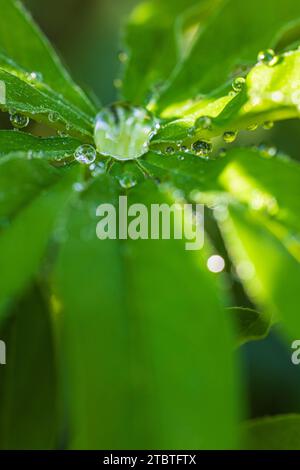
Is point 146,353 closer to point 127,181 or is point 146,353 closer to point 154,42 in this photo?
point 127,181

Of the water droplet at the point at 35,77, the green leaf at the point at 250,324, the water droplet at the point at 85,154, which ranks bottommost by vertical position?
the green leaf at the point at 250,324

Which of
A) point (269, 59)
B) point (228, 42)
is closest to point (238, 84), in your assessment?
point (269, 59)

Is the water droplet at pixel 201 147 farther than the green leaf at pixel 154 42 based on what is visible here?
No

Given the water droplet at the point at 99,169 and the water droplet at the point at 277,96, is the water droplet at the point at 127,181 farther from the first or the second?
the water droplet at the point at 277,96

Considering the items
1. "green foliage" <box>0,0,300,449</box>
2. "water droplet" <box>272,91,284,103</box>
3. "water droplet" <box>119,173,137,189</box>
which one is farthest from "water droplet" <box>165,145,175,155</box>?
"water droplet" <box>272,91,284,103</box>

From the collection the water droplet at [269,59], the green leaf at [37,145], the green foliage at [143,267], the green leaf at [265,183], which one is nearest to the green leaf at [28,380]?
the green foliage at [143,267]
